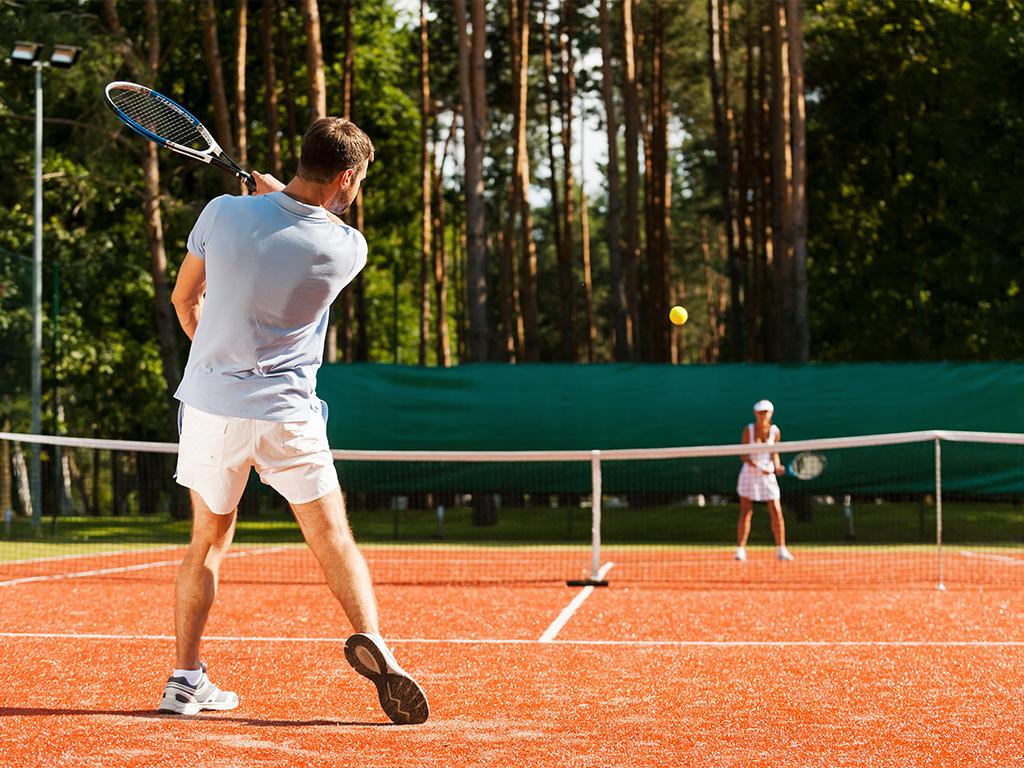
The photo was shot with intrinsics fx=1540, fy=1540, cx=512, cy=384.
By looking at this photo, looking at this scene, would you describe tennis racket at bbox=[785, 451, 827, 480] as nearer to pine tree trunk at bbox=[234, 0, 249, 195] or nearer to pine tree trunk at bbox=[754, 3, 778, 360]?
pine tree trunk at bbox=[234, 0, 249, 195]

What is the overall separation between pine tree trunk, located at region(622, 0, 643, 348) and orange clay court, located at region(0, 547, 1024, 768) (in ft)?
67.1

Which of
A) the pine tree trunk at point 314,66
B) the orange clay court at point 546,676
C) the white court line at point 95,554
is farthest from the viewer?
the pine tree trunk at point 314,66

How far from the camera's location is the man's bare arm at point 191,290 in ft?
16.0

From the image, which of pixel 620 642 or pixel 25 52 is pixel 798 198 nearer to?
pixel 25 52

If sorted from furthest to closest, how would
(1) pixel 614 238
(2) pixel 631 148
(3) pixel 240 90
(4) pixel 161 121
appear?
(2) pixel 631 148
(1) pixel 614 238
(3) pixel 240 90
(4) pixel 161 121

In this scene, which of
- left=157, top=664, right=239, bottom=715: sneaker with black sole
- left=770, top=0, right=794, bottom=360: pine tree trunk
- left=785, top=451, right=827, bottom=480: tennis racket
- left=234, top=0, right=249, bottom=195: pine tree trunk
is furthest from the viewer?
left=234, top=0, right=249, bottom=195: pine tree trunk

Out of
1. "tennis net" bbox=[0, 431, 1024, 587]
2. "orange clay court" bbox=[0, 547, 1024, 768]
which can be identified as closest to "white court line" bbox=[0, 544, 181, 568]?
"tennis net" bbox=[0, 431, 1024, 587]

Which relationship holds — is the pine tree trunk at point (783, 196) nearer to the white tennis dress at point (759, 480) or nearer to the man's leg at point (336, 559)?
the white tennis dress at point (759, 480)

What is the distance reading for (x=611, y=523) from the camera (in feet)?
70.6

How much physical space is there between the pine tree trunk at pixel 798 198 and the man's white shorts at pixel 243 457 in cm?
1928

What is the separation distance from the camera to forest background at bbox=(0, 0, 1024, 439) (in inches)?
986

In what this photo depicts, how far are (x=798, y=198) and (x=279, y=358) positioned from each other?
2074 centimetres

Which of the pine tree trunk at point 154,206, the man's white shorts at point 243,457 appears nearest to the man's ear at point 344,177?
the man's white shorts at point 243,457

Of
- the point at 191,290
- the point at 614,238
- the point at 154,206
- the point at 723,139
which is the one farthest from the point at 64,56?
the point at 723,139
